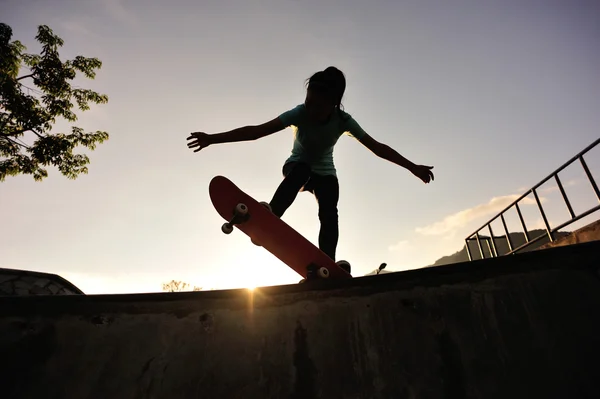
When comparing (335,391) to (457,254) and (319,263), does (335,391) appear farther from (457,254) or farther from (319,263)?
(457,254)

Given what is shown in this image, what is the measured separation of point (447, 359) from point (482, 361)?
16 cm

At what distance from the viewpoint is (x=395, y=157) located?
116 inches

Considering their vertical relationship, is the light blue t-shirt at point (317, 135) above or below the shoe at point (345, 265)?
above

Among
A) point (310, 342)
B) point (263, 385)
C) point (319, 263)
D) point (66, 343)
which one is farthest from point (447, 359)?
point (66, 343)

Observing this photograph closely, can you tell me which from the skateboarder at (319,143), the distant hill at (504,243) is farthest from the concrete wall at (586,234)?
the skateboarder at (319,143)

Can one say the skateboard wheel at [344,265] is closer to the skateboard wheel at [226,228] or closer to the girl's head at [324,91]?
the skateboard wheel at [226,228]

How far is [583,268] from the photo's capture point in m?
1.62

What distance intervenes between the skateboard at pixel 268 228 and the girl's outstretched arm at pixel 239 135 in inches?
12.9

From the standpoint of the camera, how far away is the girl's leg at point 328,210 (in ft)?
8.93

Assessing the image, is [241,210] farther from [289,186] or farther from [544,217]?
[544,217]

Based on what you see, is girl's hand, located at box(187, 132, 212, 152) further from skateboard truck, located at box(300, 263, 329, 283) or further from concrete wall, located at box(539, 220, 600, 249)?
concrete wall, located at box(539, 220, 600, 249)

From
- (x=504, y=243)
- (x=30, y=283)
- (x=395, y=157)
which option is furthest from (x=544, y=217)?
(x=504, y=243)

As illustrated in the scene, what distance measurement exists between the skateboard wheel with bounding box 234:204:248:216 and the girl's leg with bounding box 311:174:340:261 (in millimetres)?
780

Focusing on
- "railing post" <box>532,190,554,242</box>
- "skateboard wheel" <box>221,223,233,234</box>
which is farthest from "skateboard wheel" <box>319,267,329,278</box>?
"railing post" <box>532,190,554,242</box>
